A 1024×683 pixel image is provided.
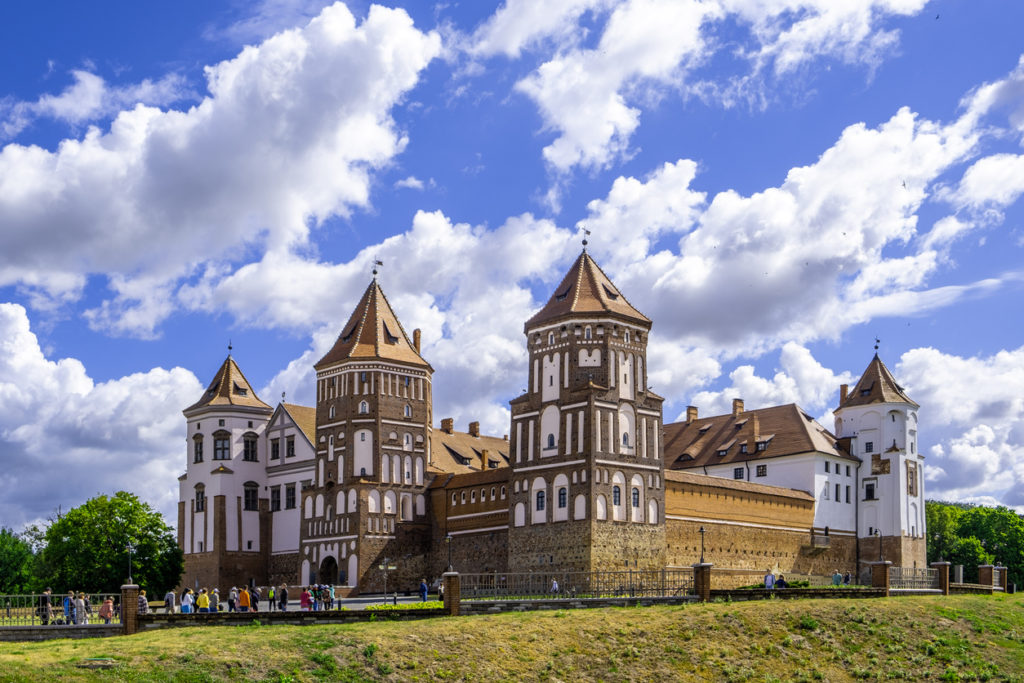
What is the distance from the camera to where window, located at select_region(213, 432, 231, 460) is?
78.1 metres

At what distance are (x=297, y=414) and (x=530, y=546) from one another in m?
22.6

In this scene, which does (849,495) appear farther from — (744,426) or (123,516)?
(123,516)

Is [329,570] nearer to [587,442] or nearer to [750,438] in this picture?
[587,442]

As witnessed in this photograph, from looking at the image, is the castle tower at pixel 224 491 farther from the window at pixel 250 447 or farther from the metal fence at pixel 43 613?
the metal fence at pixel 43 613

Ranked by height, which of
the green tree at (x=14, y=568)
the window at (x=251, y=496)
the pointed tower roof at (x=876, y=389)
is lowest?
the green tree at (x=14, y=568)

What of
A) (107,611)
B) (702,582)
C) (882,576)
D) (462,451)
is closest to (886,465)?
(462,451)

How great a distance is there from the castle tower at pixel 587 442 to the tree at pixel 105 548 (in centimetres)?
1980

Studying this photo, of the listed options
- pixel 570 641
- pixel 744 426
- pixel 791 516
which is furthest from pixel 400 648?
pixel 744 426

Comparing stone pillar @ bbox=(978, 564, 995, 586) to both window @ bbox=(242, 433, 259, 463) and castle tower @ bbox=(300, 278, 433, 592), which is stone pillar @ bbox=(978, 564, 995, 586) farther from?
window @ bbox=(242, 433, 259, 463)

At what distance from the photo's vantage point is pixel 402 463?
7188 centimetres

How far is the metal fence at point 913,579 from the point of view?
2015 inches

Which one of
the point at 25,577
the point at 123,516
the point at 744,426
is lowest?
the point at 25,577

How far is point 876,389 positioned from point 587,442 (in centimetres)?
2902

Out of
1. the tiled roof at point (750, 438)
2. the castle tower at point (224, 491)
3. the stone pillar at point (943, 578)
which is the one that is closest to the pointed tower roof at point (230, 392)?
the castle tower at point (224, 491)
